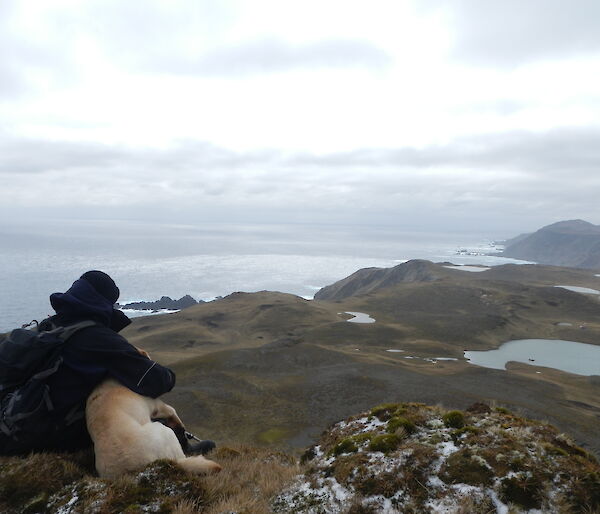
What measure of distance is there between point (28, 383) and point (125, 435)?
1535 millimetres

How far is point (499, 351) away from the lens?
7506 cm

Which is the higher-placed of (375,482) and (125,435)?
(125,435)

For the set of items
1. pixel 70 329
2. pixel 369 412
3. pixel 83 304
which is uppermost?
pixel 83 304

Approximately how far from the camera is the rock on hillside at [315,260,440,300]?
168 meters

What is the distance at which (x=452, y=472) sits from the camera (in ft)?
18.3

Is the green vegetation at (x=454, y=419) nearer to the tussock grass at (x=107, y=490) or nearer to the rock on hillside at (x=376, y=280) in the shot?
the tussock grass at (x=107, y=490)

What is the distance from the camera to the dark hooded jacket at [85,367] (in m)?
5.71

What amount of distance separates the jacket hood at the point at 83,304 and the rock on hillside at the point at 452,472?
3946 mm

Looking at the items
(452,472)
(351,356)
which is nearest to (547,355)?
(351,356)

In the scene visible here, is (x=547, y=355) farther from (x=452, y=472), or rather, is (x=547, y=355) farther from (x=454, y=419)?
(x=452, y=472)

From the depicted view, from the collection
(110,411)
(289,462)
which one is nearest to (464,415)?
(289,462)

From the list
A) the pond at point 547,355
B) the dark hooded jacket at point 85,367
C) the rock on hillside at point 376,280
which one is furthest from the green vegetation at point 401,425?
the rock on hillside at point 376,280

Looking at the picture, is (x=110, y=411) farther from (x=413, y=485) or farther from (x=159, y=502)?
(x=413, y=485)

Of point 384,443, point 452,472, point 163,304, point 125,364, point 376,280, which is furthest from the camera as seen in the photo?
point 376,280
